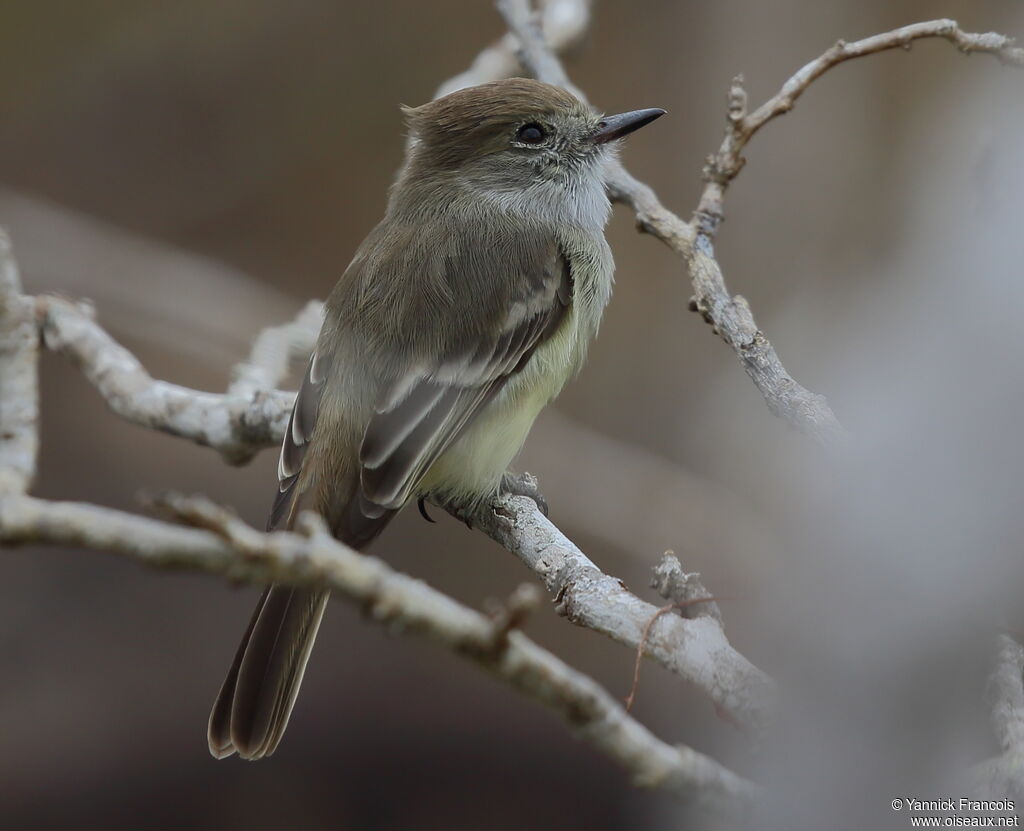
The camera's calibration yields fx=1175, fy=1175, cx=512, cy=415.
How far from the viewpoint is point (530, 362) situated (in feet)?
13.9

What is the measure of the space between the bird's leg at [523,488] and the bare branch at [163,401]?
0.83 m

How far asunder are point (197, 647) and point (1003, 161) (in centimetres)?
557

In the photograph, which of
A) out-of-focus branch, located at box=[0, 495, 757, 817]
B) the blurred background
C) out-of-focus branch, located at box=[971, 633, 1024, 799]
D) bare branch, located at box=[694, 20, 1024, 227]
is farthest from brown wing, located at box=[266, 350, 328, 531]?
out-of-focus branch, located at box=[971, 633, 1024, 799]

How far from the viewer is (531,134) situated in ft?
15.5

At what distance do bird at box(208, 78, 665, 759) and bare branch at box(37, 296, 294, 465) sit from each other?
0.57 ft

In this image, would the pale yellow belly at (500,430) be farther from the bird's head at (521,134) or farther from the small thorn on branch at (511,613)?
the small thorn on branch at (511,613)

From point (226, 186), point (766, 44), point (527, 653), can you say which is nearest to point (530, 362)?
point (527, 653)

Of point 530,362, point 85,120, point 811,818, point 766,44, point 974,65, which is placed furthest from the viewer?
point 85,120

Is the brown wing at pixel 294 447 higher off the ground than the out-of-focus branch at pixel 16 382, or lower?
higher

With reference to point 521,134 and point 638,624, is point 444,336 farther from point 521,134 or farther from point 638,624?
point 638,624

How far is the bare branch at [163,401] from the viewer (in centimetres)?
409

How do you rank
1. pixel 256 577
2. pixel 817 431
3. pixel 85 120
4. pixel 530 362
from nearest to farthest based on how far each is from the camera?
pixel 256 577
pixel 817 431
pixel 530 362
pixel 85 120

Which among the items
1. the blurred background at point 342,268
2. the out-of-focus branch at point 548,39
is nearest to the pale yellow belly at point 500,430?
the blurred background at point 342,268

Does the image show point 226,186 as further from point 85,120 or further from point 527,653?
point 527,653
